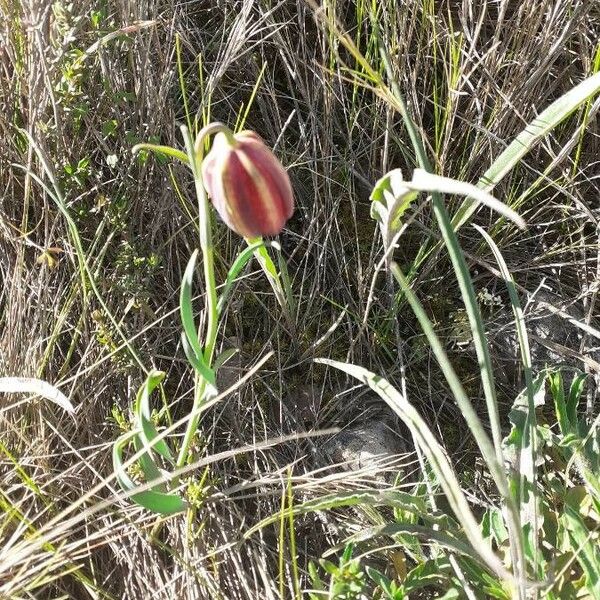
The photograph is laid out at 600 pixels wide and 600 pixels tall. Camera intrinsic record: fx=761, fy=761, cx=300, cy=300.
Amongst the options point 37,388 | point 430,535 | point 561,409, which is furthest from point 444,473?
point 37,388

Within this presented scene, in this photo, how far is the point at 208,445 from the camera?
1083 millimetres

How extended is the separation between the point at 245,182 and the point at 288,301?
330 mm


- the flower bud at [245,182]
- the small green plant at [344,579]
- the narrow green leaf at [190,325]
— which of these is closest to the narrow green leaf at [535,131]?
the flower bud at [245,182]

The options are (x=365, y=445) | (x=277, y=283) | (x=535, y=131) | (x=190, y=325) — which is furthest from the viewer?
(x=365, y=445)

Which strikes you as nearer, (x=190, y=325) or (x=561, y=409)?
(x=190, y=325)

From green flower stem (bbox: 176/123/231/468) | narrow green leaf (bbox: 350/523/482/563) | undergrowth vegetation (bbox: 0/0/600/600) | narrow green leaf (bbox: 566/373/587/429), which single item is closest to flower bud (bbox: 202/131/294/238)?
green flower stem (bbox: 176/123/231/468)

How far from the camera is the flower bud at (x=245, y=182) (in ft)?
2.31

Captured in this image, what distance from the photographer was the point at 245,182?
2.33ft

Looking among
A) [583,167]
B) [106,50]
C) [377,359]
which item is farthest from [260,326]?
[583,167]

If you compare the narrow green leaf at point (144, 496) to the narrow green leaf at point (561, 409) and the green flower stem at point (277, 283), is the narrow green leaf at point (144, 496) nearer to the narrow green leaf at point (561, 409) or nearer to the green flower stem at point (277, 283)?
the green flower stem at point (277, 283)

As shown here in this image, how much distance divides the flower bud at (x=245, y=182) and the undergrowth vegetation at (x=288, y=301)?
190mm

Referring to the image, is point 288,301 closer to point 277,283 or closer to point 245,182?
point 277,283

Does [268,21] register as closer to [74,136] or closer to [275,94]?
[275,94]

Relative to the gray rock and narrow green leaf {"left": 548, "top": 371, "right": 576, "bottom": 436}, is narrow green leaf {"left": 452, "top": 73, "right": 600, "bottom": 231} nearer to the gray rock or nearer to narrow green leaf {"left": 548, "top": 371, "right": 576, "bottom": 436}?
narrow green leaf {"left": 548, "top": 371, "right": 576, "bottom": 436}
